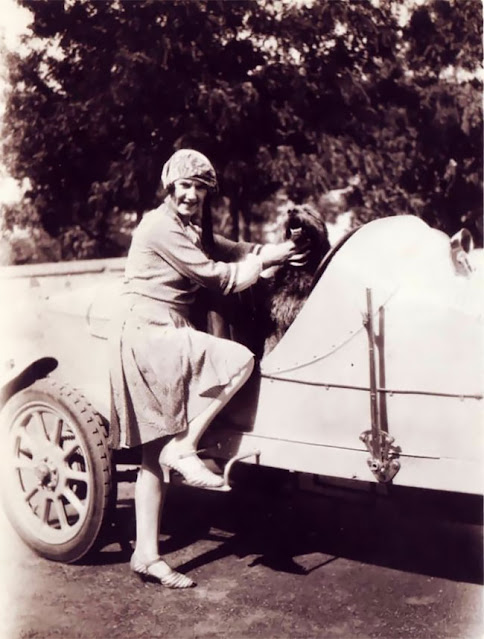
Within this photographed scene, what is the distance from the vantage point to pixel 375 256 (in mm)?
3119

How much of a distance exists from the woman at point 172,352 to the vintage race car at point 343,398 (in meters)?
0.20

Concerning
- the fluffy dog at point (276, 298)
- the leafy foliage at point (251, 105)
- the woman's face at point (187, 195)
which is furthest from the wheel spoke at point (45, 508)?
the leafy foliage at point (251, 105)

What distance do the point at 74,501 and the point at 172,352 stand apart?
90cm

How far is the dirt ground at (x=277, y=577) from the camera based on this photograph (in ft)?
9.75

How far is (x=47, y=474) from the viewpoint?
3584 millimetres

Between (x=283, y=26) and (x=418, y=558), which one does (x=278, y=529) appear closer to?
(x=418, y=558)

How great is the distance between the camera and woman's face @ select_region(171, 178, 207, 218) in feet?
10.7

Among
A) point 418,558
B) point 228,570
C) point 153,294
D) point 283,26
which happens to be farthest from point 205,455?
point 283,26

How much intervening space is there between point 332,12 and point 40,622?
5.31 meters

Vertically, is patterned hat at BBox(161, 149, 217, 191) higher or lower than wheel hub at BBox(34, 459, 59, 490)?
higher

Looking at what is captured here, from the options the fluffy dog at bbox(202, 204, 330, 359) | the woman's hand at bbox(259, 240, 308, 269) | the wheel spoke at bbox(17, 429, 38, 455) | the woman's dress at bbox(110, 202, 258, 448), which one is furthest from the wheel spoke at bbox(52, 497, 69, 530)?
the woman's hand at bbox(259, 240, 308, 269)

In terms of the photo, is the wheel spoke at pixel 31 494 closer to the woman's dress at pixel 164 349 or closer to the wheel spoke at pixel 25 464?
the wheel spoke at pixel 25 464

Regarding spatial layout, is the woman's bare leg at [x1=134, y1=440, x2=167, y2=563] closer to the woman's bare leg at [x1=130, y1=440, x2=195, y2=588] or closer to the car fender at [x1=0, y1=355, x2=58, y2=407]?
the woman's bare leg at [x1=130, y1=440, x2=195, y2=588]

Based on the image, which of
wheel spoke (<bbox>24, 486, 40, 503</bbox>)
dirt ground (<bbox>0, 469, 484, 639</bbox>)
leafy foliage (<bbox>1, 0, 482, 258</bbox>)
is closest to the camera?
dirt ground (<bbox>0, 469, 484, 639</bbox>)
